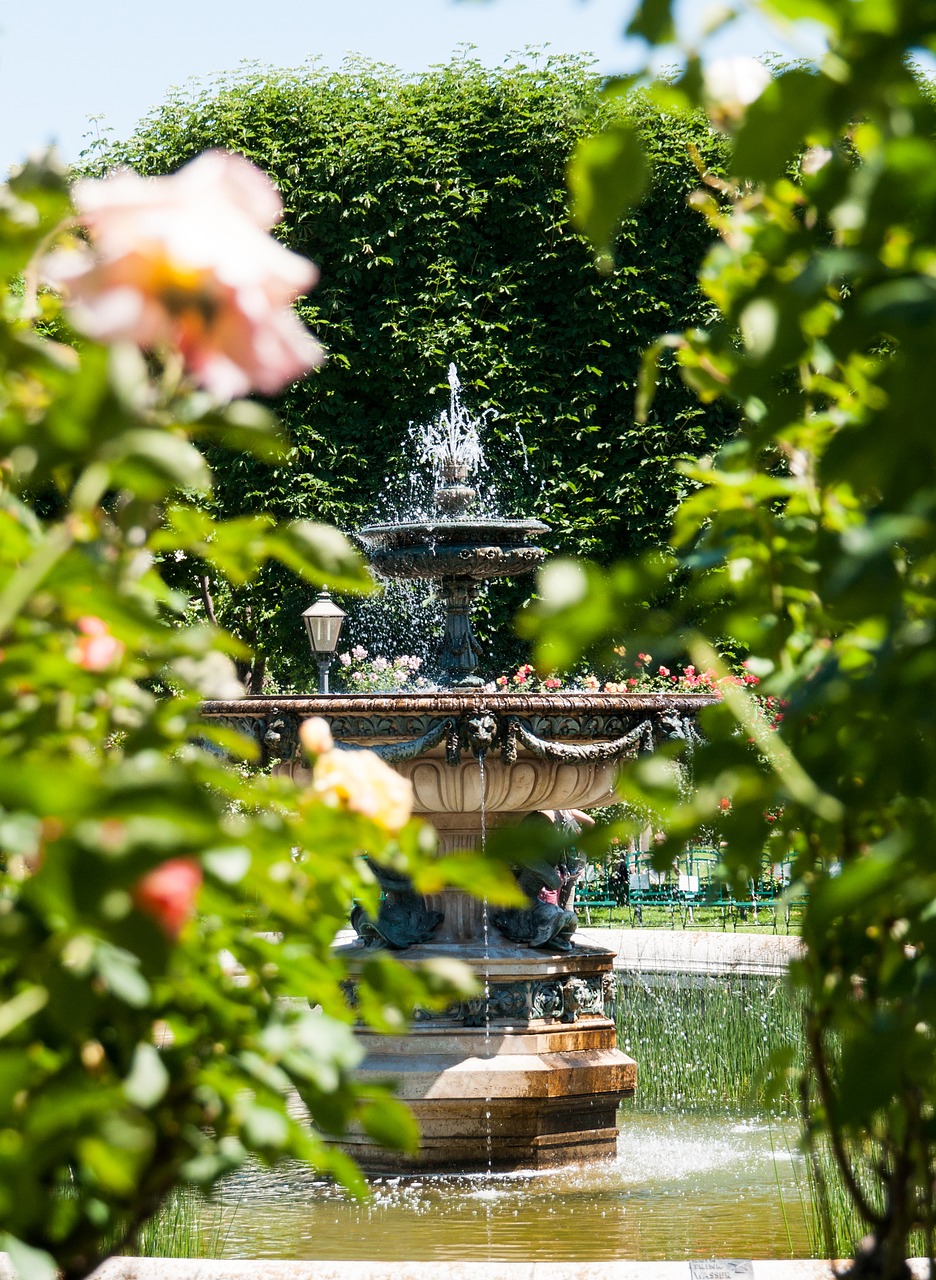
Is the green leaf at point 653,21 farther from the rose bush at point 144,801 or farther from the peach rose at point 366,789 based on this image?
the peach rose at point 366,789

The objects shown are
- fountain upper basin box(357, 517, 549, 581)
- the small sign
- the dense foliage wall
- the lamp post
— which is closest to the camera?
the small sign

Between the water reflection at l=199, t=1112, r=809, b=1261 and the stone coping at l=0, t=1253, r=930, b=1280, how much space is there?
5.11ft

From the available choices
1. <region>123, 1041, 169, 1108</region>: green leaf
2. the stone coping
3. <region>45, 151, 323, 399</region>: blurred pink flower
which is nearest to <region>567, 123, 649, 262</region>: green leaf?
<region>45, 151, 323, 399</region>: blurred pink flower

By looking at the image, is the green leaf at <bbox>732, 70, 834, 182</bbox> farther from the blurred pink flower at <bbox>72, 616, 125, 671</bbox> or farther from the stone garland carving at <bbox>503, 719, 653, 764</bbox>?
the stone garland carving at <bbox>503, 719, 653, 764</bbox>

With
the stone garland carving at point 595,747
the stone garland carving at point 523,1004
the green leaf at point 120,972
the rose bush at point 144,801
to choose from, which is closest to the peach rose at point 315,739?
the rose bush at point 144,801

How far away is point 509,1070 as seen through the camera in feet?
19.4

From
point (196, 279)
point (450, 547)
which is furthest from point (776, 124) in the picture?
point (450, 547)

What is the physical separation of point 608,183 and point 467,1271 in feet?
7.55

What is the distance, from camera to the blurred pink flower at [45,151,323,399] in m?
0.78

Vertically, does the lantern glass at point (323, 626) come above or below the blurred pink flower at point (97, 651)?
above

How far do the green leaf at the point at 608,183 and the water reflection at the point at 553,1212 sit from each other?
3.75 meters

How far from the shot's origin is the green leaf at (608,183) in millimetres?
828

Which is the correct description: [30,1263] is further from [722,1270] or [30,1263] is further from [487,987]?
[487,987]

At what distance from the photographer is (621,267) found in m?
17.1
